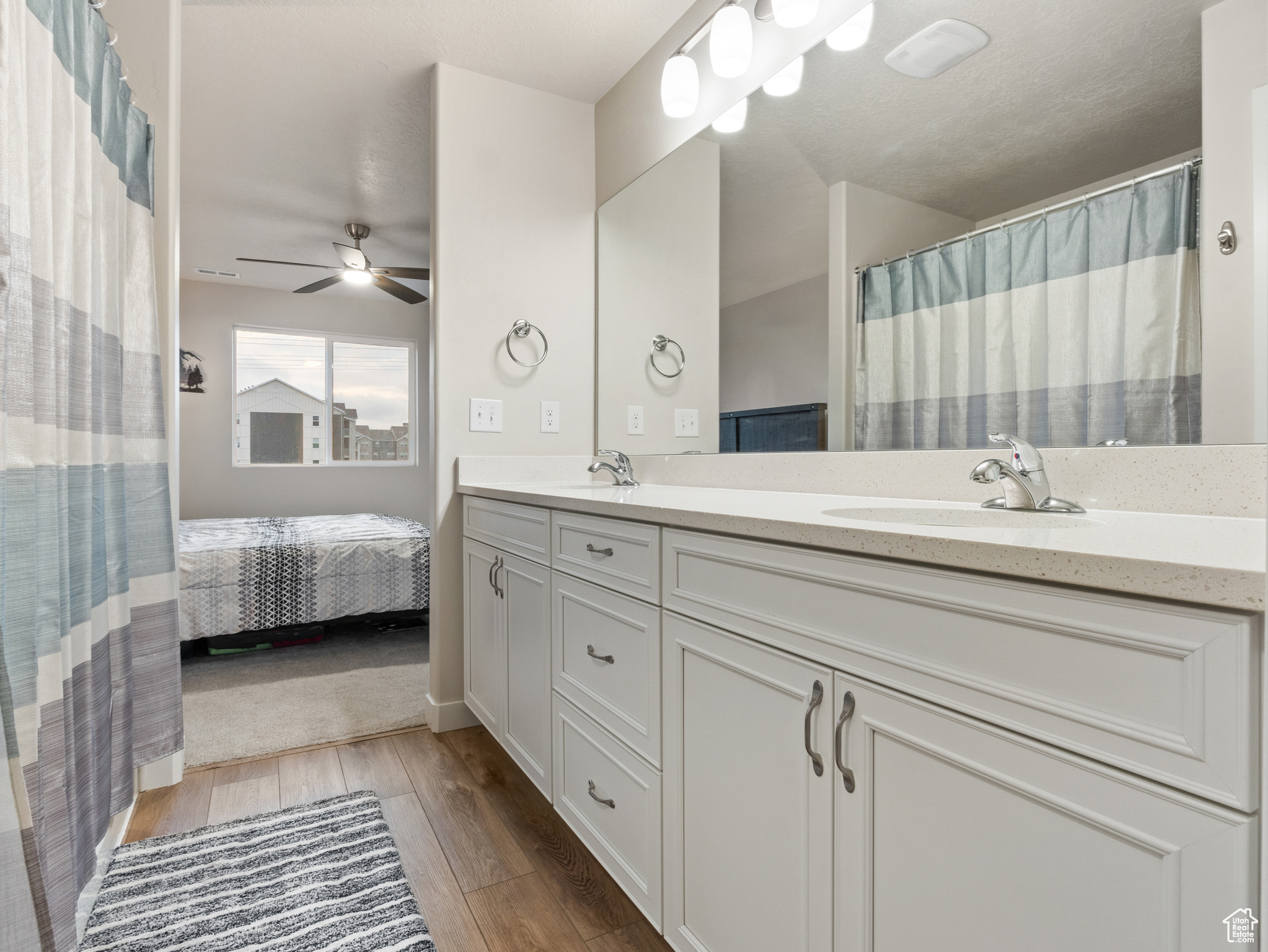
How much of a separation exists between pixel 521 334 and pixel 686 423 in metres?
0.76

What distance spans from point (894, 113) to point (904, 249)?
0.32 metres

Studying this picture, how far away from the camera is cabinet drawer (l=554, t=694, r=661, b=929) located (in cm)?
118

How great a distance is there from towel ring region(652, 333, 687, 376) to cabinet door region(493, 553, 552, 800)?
828 mm

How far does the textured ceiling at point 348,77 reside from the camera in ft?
6.61

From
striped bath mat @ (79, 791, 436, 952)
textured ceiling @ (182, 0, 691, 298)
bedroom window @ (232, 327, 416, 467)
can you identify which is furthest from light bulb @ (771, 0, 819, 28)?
bedroom window @ (232, 327, 416, 467)

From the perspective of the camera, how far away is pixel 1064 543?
0.63 meters

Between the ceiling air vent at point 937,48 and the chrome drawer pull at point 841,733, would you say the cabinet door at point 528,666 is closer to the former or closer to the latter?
the chrome drawer pull at point 841,733

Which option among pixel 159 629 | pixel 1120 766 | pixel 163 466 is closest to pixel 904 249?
pixel 1120 766

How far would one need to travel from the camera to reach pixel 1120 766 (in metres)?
0.55

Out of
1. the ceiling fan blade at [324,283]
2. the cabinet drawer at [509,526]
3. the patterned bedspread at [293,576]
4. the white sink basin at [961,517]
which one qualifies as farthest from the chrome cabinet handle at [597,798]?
the ceiling fan blade at [324,283]

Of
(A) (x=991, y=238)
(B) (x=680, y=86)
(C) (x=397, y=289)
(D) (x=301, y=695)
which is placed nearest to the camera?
(A) (x=991, y=238)

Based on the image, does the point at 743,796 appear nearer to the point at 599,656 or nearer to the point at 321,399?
the point at 599,656

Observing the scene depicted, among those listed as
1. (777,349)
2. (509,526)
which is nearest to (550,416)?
(509,526)

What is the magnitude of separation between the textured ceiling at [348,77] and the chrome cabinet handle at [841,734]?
210cm
